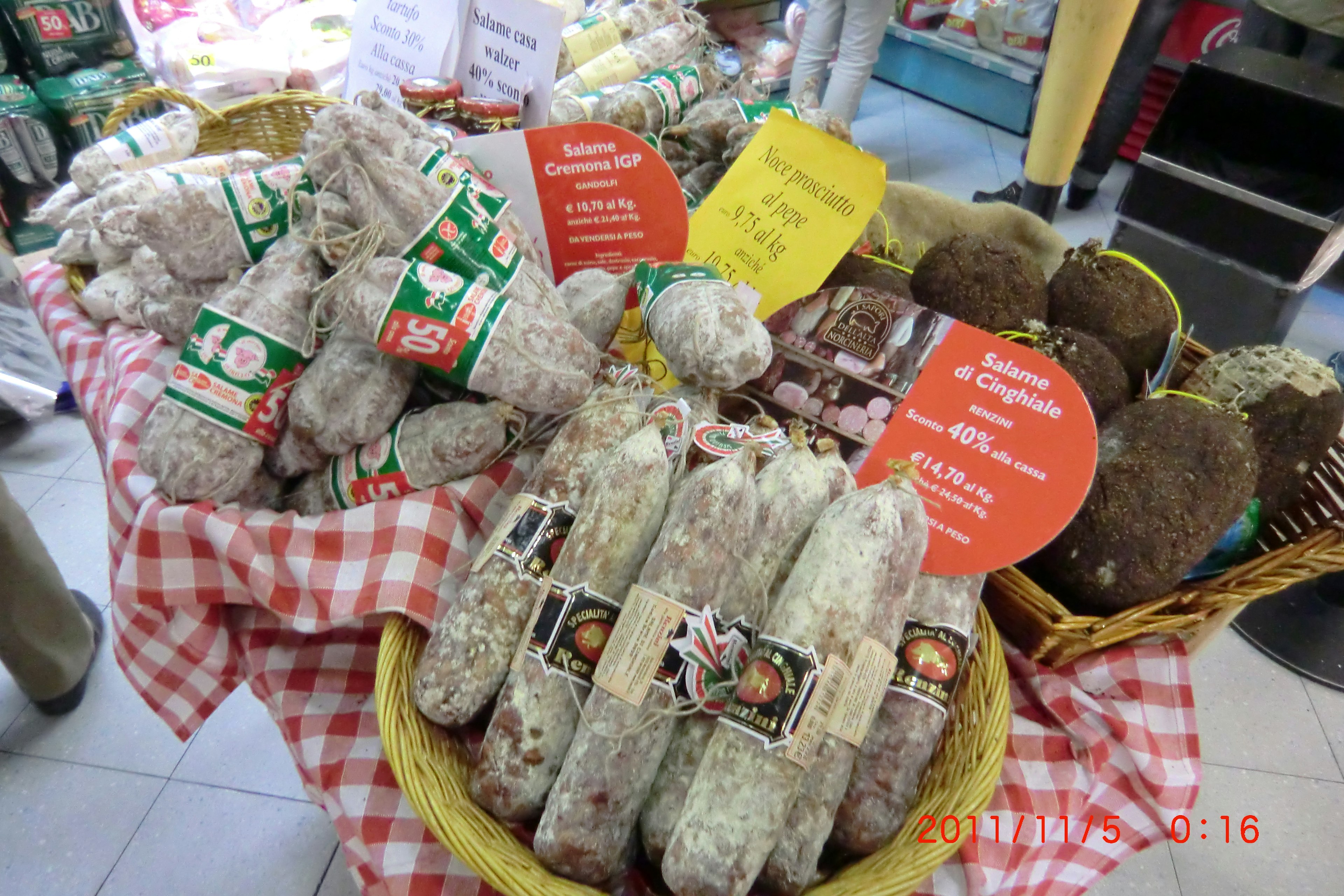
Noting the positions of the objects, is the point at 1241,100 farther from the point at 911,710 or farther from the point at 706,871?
the point at 706,871

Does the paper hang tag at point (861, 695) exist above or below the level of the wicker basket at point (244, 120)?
below

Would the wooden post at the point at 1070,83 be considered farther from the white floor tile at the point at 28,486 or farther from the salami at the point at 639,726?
the white floor tile at the point at 28,486

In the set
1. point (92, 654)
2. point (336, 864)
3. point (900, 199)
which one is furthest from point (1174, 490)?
point (92, 654)

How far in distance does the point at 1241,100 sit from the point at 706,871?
2.99 metres

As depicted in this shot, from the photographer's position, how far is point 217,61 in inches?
96.0

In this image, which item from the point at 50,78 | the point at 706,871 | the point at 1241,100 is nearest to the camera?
the point at 706,871

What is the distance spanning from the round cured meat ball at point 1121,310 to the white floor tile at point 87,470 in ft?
9.29

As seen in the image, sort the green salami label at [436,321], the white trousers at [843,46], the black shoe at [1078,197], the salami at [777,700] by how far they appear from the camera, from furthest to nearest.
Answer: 1. the black shoe at [1078,197]
2. the white trousers at [843,46]
3. the green salami label at [436,321]
4. the salami at [777,700]

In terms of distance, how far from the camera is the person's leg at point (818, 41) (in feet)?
12.0

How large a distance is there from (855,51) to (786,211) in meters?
2.76

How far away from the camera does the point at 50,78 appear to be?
308 centimetres

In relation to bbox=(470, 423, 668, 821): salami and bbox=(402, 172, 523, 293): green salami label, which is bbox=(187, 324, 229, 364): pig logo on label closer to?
bbox=(402, 172, 523, 293): green salami label

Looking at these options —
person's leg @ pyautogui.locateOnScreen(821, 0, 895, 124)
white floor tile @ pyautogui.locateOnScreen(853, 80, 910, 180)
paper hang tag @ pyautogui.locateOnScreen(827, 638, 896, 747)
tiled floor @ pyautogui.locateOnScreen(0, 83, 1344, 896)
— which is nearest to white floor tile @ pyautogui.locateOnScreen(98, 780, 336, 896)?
tiled floor @ pyautogui.locateOnScreen(0, 83, 1344, 896)
